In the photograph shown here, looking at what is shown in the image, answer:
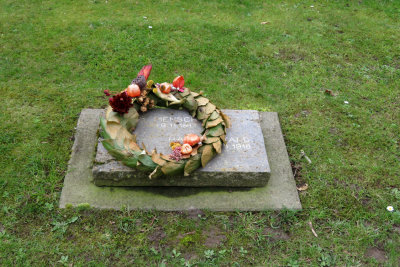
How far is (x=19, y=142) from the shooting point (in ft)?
14.2

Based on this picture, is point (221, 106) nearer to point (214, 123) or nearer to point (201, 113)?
point (201, 113)

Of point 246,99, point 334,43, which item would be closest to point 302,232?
point 246,99

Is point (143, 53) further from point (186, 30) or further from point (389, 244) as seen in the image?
point (389, 244)

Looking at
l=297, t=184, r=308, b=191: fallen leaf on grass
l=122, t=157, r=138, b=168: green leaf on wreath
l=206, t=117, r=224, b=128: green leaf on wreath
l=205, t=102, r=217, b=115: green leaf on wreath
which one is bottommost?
l=297, t=184, r=308, b=191: fallen leaf on grass

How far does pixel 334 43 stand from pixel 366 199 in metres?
3.99

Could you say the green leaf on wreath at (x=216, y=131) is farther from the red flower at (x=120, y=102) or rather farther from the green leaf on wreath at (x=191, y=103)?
the red flower at (x=120, y=102)

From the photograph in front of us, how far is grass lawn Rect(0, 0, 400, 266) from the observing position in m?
3.35

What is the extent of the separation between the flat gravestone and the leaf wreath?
0.36ft

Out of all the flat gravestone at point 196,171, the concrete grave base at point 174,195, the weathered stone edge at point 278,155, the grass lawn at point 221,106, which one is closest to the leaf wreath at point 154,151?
the flat gravestone at point 196,171

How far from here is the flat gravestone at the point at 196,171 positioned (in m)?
3.58

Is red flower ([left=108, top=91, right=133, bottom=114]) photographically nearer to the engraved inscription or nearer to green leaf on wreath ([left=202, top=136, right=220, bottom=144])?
the engraved inscription

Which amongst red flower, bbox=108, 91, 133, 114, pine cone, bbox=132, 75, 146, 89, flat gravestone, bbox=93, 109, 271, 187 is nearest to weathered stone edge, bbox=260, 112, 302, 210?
flat gravestone, bbox=93, 109, 271, 187

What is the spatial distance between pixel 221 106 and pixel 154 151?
1.92 meters

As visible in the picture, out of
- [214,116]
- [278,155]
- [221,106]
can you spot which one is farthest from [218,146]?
[221,106]
